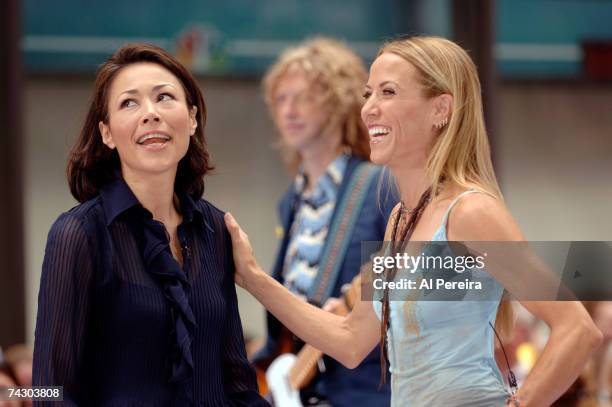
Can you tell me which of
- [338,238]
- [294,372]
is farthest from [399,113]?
[294,372]

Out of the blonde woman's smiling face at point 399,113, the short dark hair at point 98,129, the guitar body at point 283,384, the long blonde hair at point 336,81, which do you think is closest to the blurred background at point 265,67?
the long blonde hair at point 336,81

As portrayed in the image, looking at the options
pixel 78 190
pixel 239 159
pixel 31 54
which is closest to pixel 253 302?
pixel 239 159

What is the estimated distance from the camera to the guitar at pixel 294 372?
3.50 metres

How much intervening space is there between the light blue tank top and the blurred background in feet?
13.5

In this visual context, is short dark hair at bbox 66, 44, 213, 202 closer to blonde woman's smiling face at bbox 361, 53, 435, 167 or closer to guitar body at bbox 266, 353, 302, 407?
blonde woman's smiling face at bbox 361, 53, 435, 167

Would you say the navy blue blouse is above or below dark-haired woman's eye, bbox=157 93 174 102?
below

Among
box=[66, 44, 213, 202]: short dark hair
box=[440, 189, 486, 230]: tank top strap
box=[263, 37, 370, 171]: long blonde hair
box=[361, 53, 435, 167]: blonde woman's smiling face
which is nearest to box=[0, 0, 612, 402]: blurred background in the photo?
box=[263, 37, 370, 171]: long blonde hair

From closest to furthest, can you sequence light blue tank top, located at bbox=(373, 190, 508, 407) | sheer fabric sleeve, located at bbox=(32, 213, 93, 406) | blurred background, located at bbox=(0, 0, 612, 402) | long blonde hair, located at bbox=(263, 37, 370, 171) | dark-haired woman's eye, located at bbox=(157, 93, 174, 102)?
sheer fabric sleeve, located at bbox=(32, 213, 93, 406) < light blue tank top, located at bbox=(373, 190, 508, 407) < dark-haired woman's eye, located at bbox=(157, 93, 174, 102) < long blonde hair, located at bbox=(263, 37, 370, 171) < blurred background, located at bbox=(0, 0, 612, 402)

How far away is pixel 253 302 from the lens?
7176mm

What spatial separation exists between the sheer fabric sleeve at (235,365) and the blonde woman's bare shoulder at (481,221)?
505 millimetres

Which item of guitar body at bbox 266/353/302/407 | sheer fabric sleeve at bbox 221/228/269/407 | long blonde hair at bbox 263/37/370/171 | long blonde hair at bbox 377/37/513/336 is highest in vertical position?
long blonde hair at bbox 263/37/370/171

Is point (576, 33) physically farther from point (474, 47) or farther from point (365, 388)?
point (365, 388)

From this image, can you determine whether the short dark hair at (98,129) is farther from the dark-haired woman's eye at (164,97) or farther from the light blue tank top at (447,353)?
the light blue tank top at (447,353)

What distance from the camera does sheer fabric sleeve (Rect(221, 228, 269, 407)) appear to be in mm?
2475
